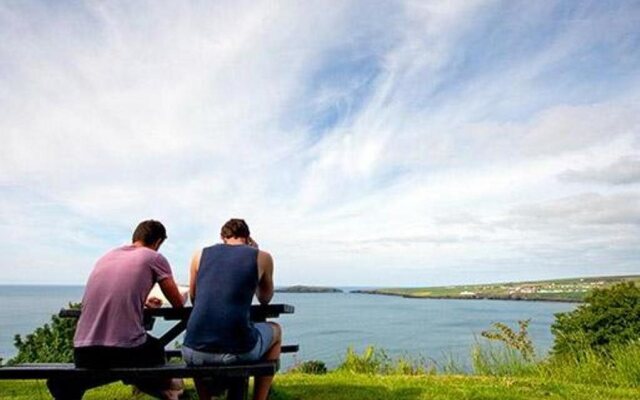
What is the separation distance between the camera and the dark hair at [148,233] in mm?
3809

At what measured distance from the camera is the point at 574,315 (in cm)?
2480

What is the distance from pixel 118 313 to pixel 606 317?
2421 centimetres

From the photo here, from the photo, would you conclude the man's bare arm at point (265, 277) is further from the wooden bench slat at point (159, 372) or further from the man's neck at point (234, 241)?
the wooden bench slat at point (159, 372)

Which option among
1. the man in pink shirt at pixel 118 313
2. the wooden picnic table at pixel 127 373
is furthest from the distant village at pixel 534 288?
the man in pink shirt at pixel 118 313

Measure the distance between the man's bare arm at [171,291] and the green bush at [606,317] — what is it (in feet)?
67.7

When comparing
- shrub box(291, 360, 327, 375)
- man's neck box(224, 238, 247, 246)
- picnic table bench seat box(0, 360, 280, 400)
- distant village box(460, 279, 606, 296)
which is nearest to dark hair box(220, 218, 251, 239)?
man's neck box(224, 238, 247, 246)

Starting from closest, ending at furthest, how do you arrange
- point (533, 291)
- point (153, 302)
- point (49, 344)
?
1. point (153, 302)
2. point (49, 344)
3. point (533, 291)

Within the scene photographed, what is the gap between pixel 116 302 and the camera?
3.48 meters

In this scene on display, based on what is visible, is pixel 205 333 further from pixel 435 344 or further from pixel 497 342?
pixel 435 344

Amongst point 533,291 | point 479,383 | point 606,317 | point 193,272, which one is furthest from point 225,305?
point 533,291

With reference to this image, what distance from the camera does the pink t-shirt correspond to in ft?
11.4

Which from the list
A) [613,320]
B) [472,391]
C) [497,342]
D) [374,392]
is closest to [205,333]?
[374,392]

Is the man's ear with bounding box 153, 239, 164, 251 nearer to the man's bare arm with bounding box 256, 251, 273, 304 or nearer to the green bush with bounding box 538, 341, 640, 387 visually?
the man's bare arm with bounding box 256, 251, 273, 304

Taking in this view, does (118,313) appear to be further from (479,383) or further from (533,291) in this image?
(533,291)
